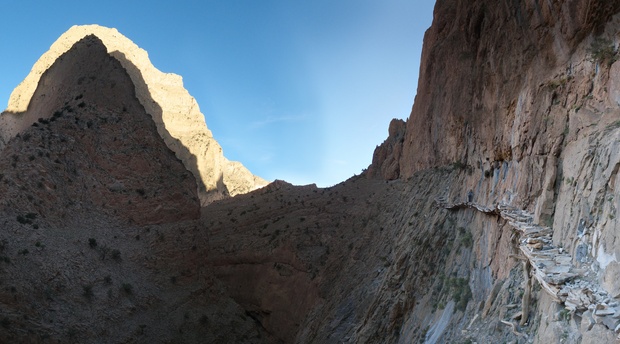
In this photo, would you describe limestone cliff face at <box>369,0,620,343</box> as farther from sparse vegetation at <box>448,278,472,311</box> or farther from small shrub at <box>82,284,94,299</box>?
small shrub at <box>82,284,94,299</box>

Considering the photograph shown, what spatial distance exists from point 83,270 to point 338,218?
19.1 m

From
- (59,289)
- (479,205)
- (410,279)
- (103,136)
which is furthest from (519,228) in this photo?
(103,136)

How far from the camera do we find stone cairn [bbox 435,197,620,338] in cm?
706

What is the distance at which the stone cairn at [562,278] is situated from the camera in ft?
23.2

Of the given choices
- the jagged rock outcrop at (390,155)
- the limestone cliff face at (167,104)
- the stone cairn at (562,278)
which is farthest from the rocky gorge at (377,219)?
the limestone cliff face at (167,104)

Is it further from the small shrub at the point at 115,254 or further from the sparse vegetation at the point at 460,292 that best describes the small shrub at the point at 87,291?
the sparse vegetation at the point at 460,292

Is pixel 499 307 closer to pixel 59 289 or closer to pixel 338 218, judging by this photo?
pixel 59 289

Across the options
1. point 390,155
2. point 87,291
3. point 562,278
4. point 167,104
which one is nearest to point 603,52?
point 562,278

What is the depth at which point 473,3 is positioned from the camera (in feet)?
74.2

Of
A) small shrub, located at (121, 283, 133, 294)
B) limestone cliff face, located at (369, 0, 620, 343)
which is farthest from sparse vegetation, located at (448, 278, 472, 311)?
small shrub, located at (121, 283, 133, 294)

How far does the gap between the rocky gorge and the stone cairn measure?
4 cm

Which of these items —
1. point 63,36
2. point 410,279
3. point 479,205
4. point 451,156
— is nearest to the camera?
point 479,205

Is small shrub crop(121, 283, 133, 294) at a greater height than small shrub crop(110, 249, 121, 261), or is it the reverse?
small shrub crop(110, 249, 121, 261)

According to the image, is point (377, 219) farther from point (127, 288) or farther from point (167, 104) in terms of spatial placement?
point (167, 104)
